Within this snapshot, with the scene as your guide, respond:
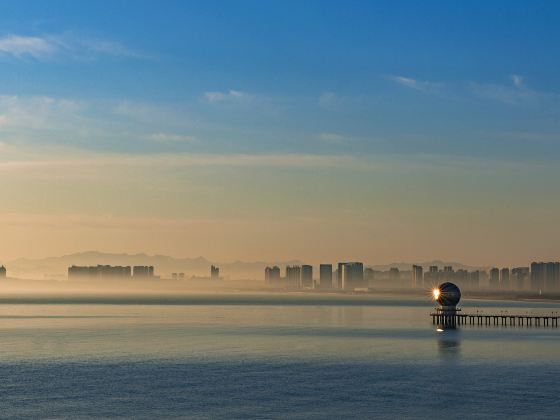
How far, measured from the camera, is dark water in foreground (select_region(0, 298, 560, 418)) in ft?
211

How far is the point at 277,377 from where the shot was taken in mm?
82750

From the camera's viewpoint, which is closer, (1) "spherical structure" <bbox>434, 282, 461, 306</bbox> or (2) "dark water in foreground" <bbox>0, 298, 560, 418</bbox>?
(2) "dark water in foreground" <bbox>0, 298, 560, 418</bbox>

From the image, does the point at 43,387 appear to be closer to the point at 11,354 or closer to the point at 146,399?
the point at 146,399

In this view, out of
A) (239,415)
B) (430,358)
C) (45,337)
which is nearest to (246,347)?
(430,358)

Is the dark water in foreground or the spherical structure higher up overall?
the spherical structure

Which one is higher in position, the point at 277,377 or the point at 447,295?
the point at 447,295

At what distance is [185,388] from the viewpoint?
246 feet

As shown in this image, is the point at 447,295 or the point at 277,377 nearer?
the point at 277,377

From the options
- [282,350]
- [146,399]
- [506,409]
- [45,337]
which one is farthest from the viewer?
[45,337]

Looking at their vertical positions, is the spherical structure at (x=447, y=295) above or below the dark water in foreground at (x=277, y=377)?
above

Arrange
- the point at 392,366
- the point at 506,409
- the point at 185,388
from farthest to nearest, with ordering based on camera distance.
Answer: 1. the point at 392,366
2. the point at 185,388
3. the point at 506,409

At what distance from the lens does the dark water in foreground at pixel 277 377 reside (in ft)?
211

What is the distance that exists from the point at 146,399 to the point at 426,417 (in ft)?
75.9

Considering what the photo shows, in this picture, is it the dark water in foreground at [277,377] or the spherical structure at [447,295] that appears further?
the spherical structure at [447,295]
